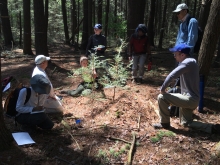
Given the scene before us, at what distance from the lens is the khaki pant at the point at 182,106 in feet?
15.0

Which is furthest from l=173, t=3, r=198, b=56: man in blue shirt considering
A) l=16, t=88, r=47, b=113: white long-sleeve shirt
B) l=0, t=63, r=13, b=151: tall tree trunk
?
l=0, t=63, r=13, b=151: tall tree trunk

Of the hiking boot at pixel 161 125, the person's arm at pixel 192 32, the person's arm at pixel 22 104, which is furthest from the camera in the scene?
the person's arm at pixel 192 32

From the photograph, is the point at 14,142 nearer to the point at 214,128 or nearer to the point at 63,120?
the point at 63,120

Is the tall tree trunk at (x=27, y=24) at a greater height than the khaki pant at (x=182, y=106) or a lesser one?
greater

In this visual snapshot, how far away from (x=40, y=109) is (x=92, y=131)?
1.20 meters

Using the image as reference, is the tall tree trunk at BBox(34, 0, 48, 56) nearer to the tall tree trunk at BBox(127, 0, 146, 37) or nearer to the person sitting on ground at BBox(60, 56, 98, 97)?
the tall tree trunk at BBox(127, 0, 146, 37)

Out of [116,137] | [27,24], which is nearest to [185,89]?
[116,137]

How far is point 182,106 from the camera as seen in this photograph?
4652 mm

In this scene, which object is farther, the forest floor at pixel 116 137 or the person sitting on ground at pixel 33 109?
the person sitting on ground at pixel 33 109

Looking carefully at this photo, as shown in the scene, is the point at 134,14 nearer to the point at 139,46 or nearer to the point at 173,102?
the point at 139,46

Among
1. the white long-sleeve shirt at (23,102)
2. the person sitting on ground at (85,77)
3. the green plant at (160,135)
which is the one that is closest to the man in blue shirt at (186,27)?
the green plant at (160,135)

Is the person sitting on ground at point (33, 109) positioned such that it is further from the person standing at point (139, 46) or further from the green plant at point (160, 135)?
the person standing at point (139, 46)

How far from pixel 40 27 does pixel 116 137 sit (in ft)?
24.8

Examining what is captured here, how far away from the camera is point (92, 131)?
4957 millimetres
